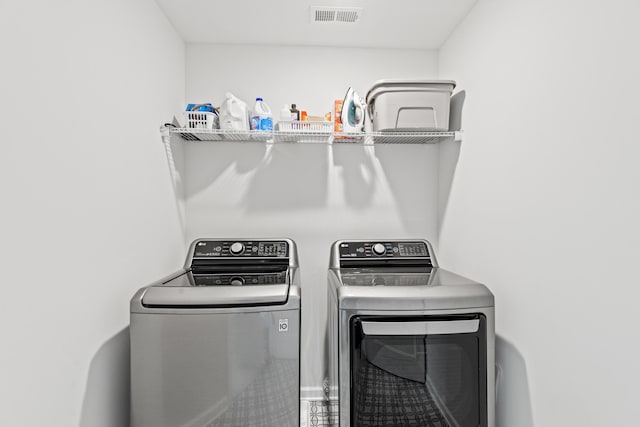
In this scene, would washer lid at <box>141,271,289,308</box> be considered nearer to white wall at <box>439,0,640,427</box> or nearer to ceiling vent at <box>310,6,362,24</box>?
white wall at <box>439,0,640,427</box>

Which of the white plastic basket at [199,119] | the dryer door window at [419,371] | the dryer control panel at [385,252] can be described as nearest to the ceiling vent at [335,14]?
the white plastic basket at [199,119]

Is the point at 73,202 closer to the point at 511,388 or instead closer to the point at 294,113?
the point at 294,113

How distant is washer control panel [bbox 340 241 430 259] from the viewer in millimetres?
2002

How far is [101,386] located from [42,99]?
1012 mm

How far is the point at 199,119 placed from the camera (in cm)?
194

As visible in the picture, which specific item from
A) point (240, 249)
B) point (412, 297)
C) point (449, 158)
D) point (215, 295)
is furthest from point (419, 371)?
point (449, 158)

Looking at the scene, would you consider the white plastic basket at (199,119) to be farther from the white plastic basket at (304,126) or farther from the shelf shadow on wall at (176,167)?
the white plastic basket at (304,126)

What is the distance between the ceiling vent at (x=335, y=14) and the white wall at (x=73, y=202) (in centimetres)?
83

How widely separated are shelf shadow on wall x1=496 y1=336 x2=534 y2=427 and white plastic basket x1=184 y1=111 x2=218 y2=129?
1.81m

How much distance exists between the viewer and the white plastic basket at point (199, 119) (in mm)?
1928

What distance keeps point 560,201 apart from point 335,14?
1.46 metres

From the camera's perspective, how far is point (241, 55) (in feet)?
7.31

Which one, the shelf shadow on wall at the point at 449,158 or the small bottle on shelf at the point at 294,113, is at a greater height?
the small bottle on shelf at the point at 294,113

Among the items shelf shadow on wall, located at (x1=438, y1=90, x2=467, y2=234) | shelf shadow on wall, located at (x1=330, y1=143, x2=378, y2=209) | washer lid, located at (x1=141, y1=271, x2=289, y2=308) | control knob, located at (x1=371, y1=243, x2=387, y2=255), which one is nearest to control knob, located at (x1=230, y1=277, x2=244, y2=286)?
washer lid, located at (x1=141, y1=271, x2=289, y2=308)
